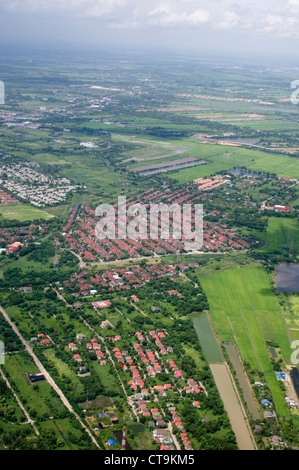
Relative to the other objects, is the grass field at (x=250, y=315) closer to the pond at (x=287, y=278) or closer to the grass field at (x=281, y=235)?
the pond at (x=287, y=278)

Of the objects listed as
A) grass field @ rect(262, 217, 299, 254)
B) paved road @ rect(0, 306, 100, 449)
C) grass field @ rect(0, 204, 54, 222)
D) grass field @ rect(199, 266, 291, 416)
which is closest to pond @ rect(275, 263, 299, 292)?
grass field @ rect(199, 266, 291, 416)

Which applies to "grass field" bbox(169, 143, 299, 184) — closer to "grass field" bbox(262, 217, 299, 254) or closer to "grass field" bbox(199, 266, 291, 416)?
"grass field" bbox(262, 217, 299, 254)

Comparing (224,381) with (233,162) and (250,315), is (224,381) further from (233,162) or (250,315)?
(233,162)

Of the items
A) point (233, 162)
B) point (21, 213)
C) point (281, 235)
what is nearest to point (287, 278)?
point (281, 235)

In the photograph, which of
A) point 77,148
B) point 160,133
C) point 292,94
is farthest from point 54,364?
point 292,94

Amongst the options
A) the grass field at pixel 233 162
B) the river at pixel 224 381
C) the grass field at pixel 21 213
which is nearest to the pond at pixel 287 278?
the river at pixel 224 381
